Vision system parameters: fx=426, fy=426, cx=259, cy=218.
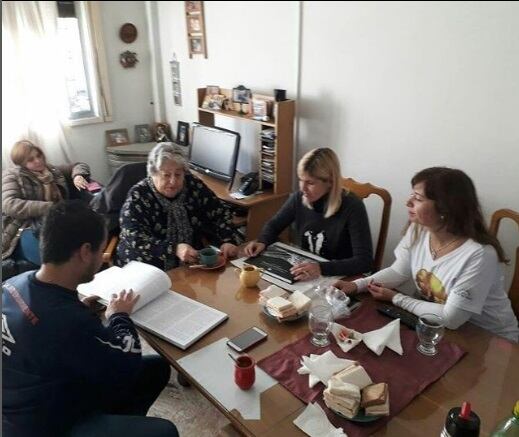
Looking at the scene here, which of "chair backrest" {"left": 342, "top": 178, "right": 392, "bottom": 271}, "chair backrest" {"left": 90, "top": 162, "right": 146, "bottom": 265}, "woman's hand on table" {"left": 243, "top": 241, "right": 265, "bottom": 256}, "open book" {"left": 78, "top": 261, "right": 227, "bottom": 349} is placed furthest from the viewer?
"chair backrest" {"left": 90, "top": 162, "right": 146, "bottom": 265}

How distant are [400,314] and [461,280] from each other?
0.71 ft

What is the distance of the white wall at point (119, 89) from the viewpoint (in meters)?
3.46

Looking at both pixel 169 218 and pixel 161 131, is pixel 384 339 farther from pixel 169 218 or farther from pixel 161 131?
pixel 161 131

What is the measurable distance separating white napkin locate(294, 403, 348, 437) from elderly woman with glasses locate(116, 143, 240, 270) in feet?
2.78

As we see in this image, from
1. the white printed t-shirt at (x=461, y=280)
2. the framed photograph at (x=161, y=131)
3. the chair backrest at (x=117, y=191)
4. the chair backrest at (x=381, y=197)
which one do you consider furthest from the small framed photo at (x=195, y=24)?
the white printed t-shirt at (x=461, y=280)

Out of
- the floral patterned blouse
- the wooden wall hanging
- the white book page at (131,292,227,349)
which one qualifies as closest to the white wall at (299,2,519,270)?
the floral patterned blouse

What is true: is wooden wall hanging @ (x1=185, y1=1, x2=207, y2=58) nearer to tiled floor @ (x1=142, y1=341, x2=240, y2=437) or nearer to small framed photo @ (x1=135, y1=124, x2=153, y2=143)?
small framed photo @ (x1=135, y1=124, x2=153, y2=143)

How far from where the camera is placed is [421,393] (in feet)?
3.42

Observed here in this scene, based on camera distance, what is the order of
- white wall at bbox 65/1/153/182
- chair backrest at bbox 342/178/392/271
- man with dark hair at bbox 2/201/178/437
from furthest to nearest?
white wall at bbox 65/1/153/182 < chair backrest at bbox 342/178/392/271 < man with dark hair at bbox 2/201/178/437

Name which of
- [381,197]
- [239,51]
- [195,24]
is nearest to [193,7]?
[195,24]

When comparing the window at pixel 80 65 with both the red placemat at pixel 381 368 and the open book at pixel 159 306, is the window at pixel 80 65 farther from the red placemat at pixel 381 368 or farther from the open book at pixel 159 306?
the red placemat at pixel 381 368

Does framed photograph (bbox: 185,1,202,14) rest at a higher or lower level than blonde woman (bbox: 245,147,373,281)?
higher

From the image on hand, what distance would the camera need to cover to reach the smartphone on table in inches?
47.4

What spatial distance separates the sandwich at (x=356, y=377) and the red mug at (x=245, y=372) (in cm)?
20
